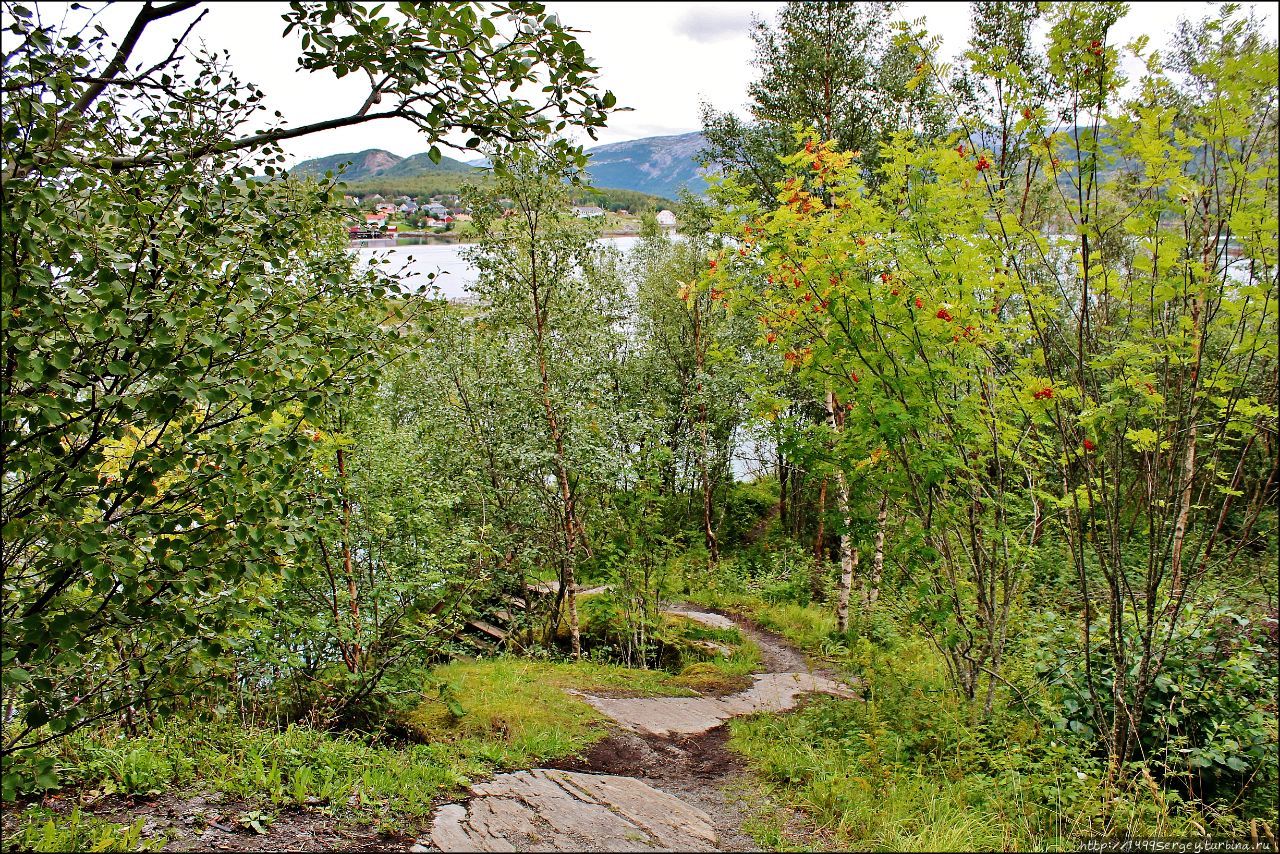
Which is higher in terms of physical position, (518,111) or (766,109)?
(766,109)

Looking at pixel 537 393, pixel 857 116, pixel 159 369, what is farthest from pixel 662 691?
pixel 857 116

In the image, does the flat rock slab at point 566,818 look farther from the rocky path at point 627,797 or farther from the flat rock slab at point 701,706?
the flat rock slab at point 701,706

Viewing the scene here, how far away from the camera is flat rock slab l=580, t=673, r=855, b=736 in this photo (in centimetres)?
657

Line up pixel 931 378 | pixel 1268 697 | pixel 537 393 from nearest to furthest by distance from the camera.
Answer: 1. pixel 931 378
2. pixel 1268 697
3. pixel 537 393

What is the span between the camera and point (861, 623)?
30.9ft

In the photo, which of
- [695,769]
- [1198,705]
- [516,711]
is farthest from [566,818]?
[1198,705]

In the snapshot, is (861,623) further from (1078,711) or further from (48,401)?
(48,401)

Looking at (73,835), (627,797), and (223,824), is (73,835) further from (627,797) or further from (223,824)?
(627,797)

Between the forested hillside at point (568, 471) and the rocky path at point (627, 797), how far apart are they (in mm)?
41

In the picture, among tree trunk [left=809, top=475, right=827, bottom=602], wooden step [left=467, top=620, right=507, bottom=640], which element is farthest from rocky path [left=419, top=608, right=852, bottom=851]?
tree trunk [left=809, top=475, right=827, bottom=602]

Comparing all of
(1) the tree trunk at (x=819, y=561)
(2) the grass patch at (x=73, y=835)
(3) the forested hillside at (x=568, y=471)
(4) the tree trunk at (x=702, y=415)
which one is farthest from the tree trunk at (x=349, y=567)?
(4) the tree trunk at (x=702, y=415)

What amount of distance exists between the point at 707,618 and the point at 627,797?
7.84 m

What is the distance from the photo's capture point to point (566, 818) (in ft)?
12.8

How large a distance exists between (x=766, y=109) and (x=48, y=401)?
13.1 m
